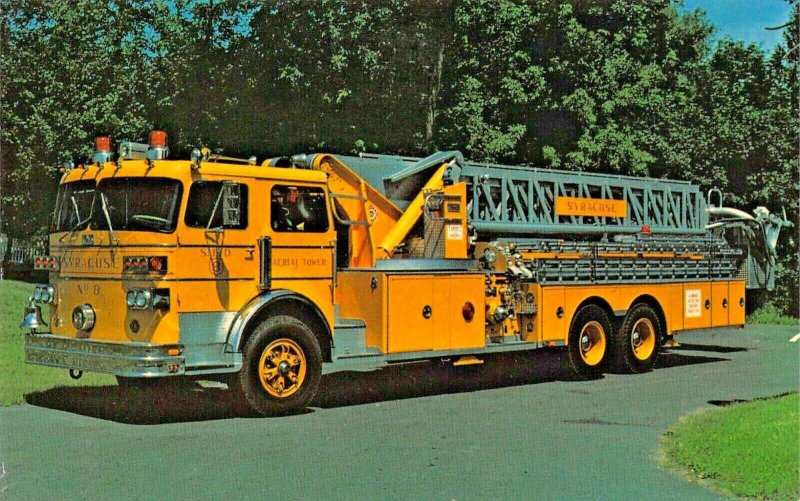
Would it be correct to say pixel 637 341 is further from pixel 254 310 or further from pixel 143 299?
pixel 143 299

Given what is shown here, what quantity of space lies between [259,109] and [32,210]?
15372mm

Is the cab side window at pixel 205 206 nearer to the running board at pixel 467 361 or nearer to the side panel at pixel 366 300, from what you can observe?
the side panel at pixel 366 300

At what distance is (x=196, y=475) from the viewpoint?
8062mm

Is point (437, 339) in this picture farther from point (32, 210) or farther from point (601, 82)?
point (32, 210)

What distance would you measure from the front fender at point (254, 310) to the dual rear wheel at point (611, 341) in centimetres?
466

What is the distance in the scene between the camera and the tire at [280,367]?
10.9m

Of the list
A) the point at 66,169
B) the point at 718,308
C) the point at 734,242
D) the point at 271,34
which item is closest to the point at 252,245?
the point at 66,169

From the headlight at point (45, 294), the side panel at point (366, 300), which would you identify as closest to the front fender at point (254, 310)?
the side panel at point (366, 300)

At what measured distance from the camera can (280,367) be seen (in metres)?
11.2

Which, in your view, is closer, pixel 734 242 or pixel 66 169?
pixel 66 169

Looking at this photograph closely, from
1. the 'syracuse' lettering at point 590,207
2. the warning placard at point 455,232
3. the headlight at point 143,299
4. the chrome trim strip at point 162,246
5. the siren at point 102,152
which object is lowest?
the headlight at point 143,299

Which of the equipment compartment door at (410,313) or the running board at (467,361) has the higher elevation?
the equipment compartment door at (410,313)

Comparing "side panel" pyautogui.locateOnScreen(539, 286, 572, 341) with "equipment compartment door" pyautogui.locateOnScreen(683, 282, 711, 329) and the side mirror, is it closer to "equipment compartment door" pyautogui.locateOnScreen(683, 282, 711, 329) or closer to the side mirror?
"equipment compartment door" pyautogui.locateOnScreen(683, 282, 711, 329)

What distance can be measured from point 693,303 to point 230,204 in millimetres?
8805
